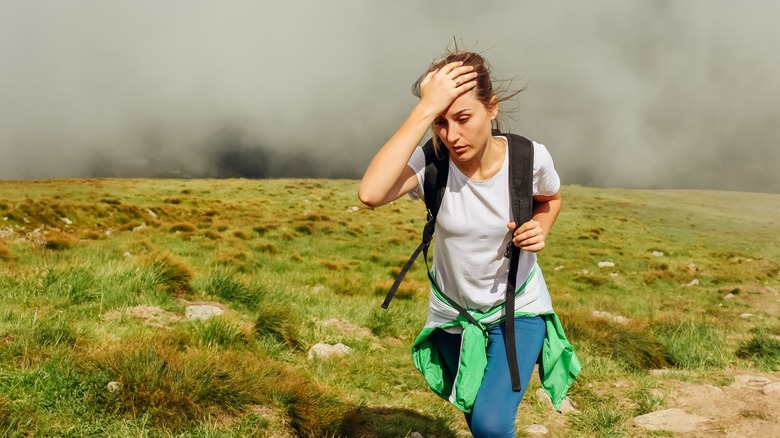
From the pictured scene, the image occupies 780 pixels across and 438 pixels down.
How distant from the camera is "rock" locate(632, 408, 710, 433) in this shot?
17.4ft

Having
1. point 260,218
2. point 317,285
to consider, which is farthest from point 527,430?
point 260,218

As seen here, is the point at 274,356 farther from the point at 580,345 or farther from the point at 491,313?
the point at 580,345

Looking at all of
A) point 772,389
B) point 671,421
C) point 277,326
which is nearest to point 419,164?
point 671,421

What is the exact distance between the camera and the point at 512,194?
316 cm

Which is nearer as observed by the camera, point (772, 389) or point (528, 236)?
point (528, 236)

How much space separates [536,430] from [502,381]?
2771 millimetres

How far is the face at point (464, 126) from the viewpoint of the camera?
301 cm

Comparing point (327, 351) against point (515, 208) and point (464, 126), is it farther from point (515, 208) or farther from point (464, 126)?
point (464, 126)

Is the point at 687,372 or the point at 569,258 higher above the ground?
the point at 687,372

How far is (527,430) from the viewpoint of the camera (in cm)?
549

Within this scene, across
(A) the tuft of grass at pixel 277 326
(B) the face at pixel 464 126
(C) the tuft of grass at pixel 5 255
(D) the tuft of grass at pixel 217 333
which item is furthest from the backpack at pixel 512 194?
(C) the tuft of grass at pixel 5 255

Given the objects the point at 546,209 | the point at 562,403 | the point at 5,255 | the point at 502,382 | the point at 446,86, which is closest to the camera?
the point at 446,86

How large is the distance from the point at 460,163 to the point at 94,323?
180 inches

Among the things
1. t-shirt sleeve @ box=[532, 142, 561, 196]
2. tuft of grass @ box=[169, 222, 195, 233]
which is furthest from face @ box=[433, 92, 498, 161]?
tuft of grass @ box=[169, 222, 195, 233]
